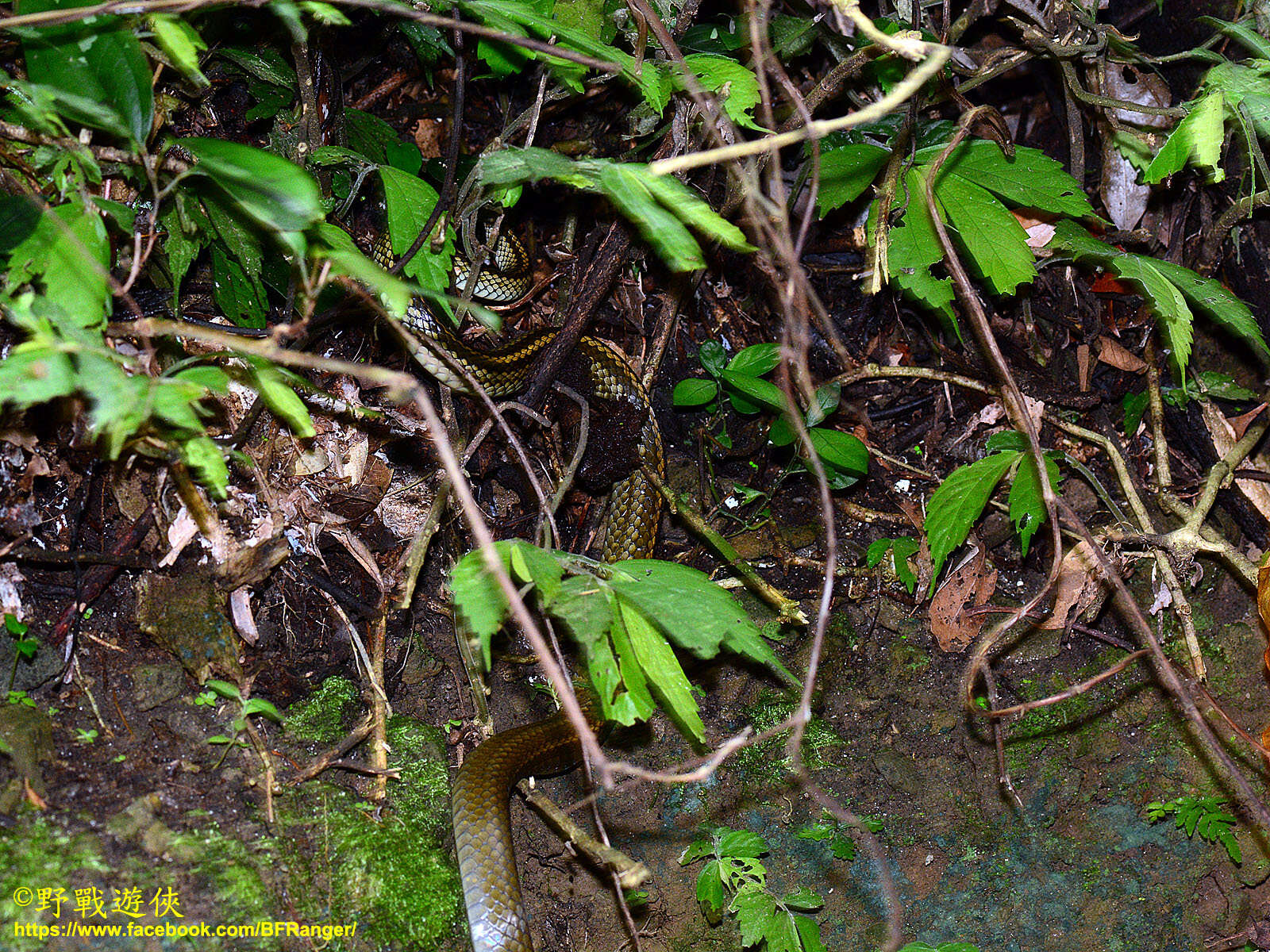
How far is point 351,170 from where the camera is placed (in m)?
2.92

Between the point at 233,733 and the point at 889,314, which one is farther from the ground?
the point at 889,314

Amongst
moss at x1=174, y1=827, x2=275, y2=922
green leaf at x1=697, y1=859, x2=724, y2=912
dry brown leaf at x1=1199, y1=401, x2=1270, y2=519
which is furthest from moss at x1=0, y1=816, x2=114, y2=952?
dry brown leaf at x1=1199, y1=401, x2=1270, y2=519

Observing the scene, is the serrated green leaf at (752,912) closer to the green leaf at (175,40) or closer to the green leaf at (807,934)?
the green leaf at (807,934)

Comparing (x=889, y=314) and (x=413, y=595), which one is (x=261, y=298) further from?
(x=889, y=314)

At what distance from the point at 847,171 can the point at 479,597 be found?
2.02 metres

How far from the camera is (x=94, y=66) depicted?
6.37 ft

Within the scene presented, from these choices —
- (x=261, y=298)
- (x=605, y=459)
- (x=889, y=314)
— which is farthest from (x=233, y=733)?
(x=889, y=314)

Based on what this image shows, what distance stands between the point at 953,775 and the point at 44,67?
334 centimetres

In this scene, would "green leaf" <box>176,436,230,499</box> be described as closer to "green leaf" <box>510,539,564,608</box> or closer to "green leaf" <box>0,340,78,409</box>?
"green leaf" <box>0,340,78,409</box>

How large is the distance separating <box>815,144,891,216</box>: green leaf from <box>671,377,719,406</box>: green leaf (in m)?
0.75

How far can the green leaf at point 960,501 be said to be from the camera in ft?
9.34

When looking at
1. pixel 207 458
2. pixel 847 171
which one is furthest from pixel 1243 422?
pixel 207 458

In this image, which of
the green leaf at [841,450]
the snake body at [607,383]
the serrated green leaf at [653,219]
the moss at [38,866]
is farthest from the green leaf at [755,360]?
the moss at [38,866]

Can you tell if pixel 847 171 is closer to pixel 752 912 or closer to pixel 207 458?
pixel 207 458
